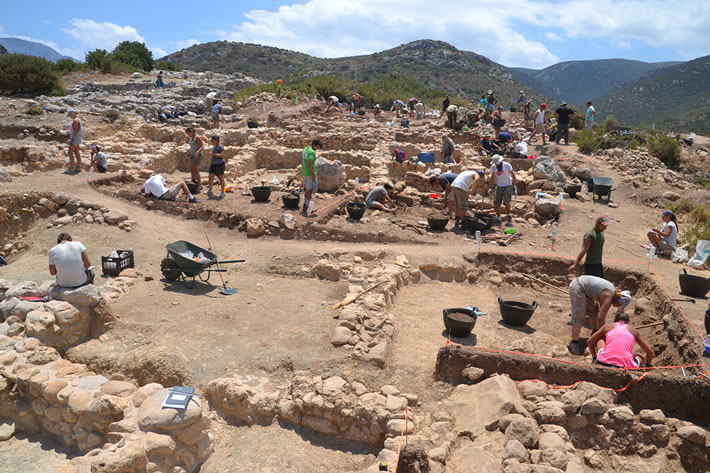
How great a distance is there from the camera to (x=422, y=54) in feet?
277

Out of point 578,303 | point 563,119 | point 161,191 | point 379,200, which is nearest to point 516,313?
point 578,303

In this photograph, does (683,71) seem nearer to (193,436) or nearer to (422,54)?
(422,54)

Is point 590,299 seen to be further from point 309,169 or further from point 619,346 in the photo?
point 309,169

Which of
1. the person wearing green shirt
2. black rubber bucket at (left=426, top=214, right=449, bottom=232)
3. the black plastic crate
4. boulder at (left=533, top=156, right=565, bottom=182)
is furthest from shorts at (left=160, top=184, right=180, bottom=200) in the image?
boulder at (left=533, top=156, right=565, bottom=182)

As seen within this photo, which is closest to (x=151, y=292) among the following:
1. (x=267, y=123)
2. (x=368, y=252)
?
(x=368, y=252)

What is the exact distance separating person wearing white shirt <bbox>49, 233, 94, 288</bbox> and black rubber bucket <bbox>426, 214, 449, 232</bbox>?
274 inches

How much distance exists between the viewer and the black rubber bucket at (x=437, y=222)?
1042cm

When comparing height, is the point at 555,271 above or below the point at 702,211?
below

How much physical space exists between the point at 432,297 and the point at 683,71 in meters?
69.8

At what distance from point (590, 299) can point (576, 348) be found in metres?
0.78

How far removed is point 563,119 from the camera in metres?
18.6

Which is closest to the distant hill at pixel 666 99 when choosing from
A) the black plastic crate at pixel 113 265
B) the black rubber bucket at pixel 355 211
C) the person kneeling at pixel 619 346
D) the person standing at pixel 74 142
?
the black rubber bucket at pixel 355 211

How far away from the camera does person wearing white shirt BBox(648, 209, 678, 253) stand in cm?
898

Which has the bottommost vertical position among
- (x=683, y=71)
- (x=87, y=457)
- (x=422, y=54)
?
(x=87, y=457)
